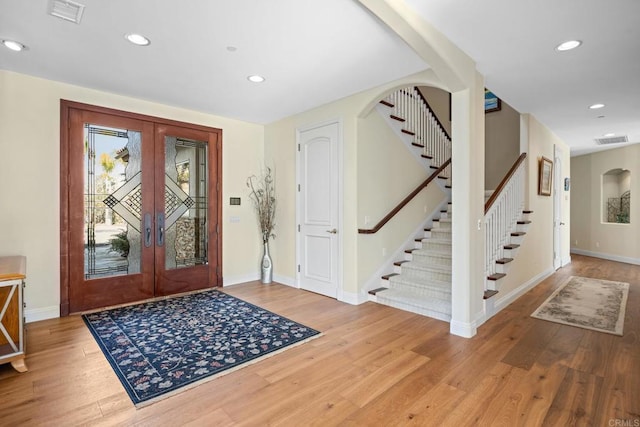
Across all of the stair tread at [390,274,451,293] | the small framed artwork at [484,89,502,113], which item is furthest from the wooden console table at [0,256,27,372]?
the small framed artwork at [484,89,502,113]

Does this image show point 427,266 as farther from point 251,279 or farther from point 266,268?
point 251,279

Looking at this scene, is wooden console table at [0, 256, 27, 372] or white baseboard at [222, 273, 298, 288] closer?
wooden console table at [0, 256, 27, 372]

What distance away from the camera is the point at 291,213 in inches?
200

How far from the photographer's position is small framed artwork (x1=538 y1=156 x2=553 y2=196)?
5.18 metres

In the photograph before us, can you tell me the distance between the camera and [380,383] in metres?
2.29

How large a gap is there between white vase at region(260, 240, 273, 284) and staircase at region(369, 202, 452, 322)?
179cm

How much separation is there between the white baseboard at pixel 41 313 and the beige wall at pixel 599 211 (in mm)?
10348

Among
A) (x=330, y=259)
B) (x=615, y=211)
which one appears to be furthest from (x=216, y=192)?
(x=615, y=211)

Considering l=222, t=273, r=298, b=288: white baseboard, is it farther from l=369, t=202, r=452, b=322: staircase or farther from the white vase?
l=369, t=202, r=452, b=322: staircase

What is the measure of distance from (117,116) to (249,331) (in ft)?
10.3

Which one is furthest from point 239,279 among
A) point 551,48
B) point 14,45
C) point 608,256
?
point 608,256

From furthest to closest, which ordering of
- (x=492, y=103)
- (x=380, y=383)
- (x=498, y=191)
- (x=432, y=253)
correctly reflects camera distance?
1. (x=492, y=103)
2. (x=432, y=253)
3. (x=498, y=191)
4. (x=380, y=383)

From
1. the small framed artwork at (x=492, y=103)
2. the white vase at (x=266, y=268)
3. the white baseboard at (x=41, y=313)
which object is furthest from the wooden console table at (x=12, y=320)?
the small framed artwork at (x=492, y=103)

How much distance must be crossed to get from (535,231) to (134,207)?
5.79 meters
